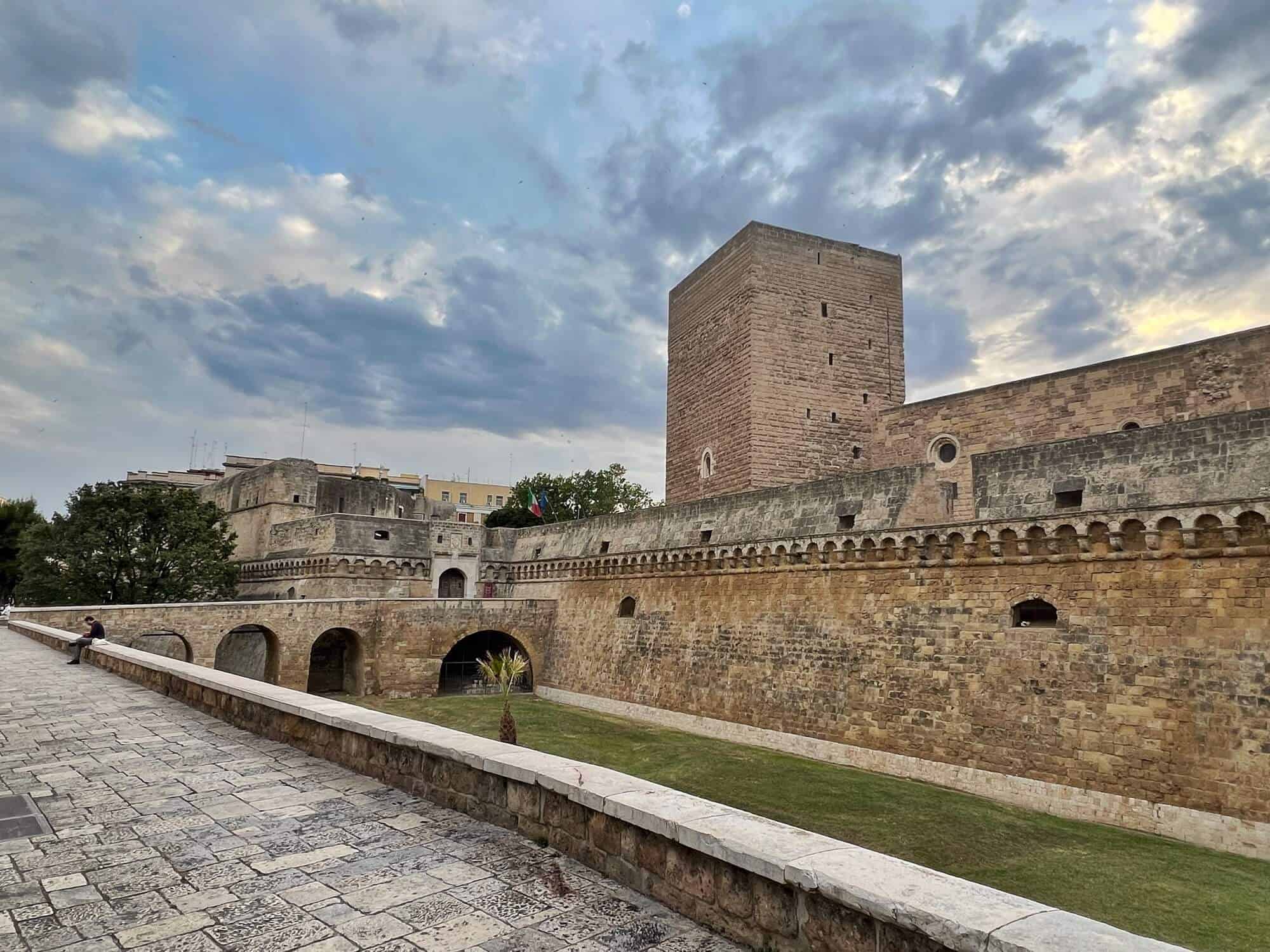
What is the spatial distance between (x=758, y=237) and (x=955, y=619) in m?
13.3

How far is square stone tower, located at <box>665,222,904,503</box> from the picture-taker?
2189 cm

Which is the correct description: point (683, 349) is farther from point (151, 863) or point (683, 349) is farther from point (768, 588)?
point (151, 863)

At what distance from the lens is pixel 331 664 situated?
86.5 ft

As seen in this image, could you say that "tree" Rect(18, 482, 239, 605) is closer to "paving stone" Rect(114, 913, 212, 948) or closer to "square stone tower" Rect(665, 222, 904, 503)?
"square stone tower" Rect(665, 222, 904, 503)

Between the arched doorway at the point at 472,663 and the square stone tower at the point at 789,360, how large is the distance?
8040mm

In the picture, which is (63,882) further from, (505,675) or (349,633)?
(349,633)

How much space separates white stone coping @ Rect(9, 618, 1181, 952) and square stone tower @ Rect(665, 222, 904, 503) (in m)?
16.9

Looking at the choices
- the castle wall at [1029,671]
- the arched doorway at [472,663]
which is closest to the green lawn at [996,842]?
the castle wall at [1029,671]

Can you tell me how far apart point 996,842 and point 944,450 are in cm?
1112

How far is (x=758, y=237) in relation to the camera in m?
22.3

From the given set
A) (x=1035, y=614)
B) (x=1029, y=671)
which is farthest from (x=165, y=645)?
(x=1035, y=614)

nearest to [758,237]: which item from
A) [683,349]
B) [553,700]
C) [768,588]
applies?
[683,349]

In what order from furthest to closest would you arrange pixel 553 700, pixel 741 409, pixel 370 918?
pixel 553 700 < pixel 741 409 < pixel 370 918

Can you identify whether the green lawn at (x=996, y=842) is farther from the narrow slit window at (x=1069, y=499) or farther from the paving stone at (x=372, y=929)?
the paving stone at (x=372, y=929)
